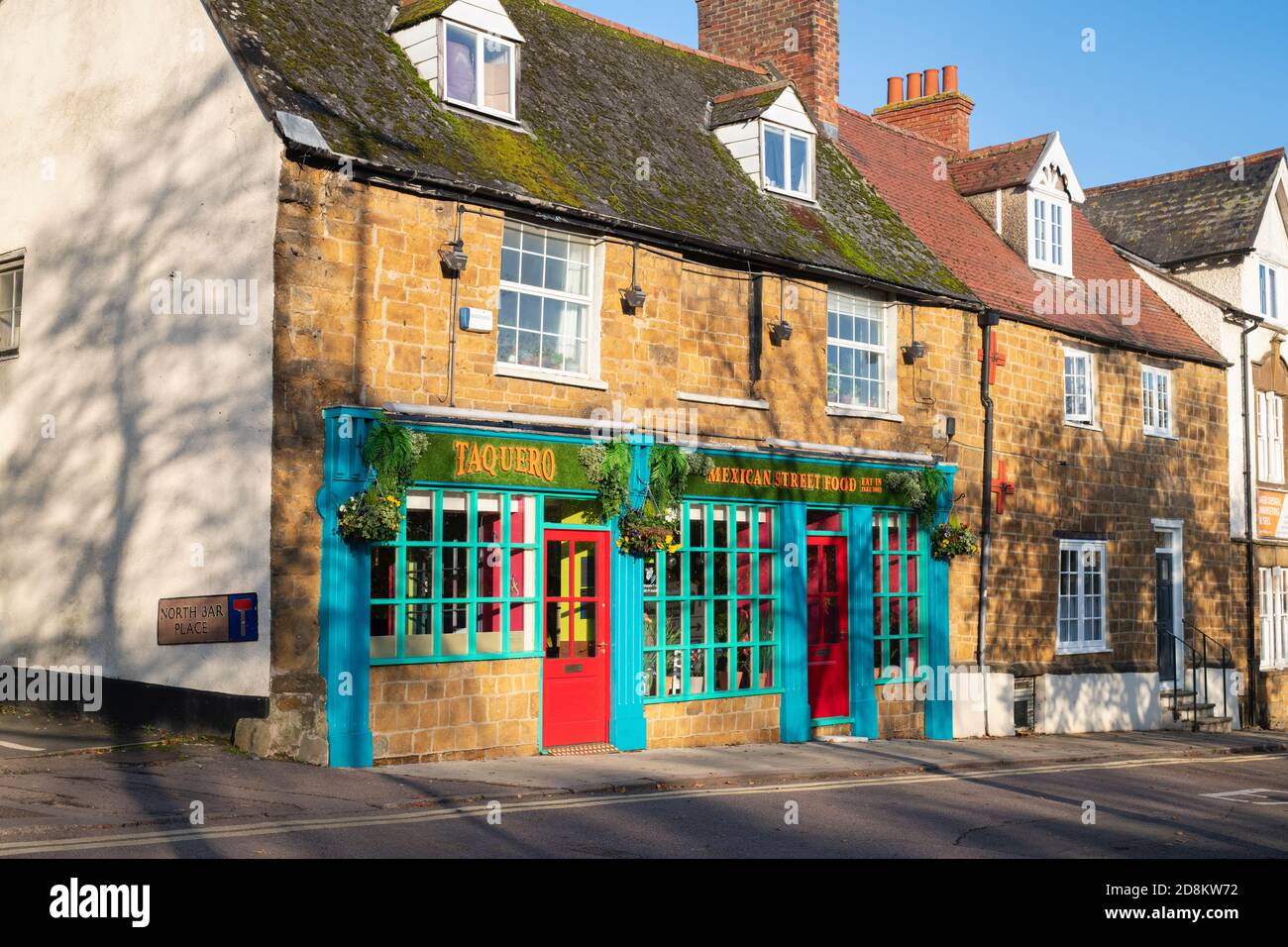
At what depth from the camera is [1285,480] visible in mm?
27531

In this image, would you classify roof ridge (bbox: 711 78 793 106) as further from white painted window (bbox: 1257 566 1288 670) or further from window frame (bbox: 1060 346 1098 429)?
white painted window (bbox: 1257 566 1288 670)

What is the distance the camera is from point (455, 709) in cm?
1433

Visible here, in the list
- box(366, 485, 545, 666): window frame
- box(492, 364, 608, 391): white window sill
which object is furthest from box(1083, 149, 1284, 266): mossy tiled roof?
box(366, 485, 545, 666): window frame

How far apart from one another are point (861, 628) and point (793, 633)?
1288mm

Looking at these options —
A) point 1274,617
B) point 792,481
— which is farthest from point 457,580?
point 1274,617

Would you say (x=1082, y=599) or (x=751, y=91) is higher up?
(x=751, y=91)

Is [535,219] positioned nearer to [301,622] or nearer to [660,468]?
[660,468]

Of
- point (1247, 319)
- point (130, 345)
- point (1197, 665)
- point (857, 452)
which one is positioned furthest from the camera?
point (1247, 319)

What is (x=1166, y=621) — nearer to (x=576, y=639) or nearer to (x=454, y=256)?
(x=576, y=639)

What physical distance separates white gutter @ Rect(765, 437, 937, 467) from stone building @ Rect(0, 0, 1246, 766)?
0.24 feet

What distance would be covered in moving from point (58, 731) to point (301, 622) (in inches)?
136

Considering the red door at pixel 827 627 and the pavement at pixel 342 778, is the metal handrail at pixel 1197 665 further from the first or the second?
the red door at pixel 827 627

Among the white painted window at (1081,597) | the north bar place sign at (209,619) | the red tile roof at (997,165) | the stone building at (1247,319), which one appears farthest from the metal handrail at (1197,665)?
the north bar place sign at (209,619)

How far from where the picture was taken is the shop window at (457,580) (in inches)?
551
